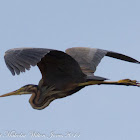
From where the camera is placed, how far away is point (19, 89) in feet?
32.6

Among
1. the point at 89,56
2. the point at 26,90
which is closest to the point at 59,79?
the point at 26,90

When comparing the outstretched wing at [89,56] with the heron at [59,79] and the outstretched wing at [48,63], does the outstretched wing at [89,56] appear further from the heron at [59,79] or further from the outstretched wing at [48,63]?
the outstretched wing at [48,63]

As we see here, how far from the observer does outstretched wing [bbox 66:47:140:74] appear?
1009cm

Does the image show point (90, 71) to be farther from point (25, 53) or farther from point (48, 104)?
point (25, 53)

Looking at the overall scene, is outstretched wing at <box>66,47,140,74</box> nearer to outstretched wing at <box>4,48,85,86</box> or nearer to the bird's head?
outstretched wing at <box>4,48,85,86</box>

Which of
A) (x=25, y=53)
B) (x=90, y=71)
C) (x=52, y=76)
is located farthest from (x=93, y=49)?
(x=25, y=53)

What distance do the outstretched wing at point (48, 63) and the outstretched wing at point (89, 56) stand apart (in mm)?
558

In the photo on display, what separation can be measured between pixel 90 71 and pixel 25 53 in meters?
1.93

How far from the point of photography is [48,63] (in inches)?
364

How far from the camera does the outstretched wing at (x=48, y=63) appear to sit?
8172mm

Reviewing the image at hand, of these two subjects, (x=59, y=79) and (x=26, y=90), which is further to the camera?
(x=26, y=90)

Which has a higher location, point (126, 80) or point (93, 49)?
point (93, 49)

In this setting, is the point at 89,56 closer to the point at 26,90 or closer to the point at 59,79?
the point at 59,79

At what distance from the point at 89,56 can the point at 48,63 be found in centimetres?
137
